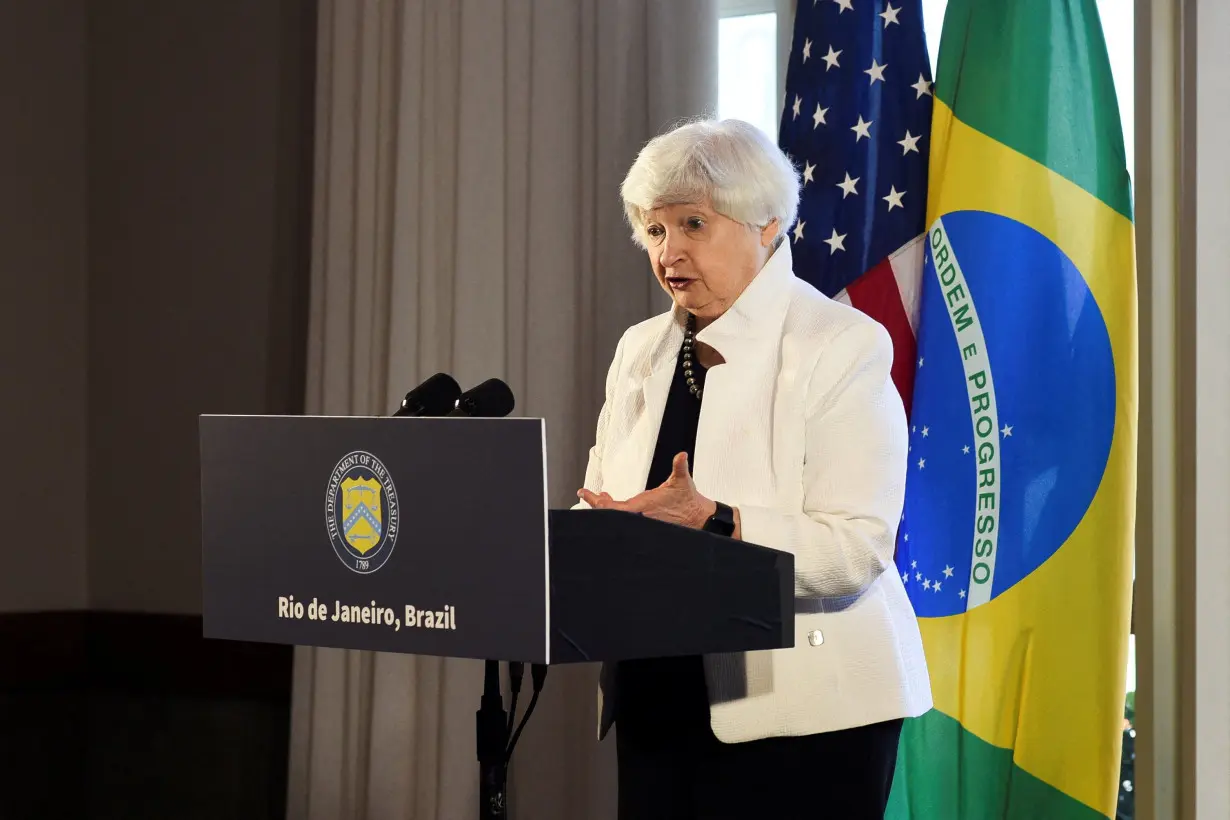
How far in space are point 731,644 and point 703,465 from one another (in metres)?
0.50

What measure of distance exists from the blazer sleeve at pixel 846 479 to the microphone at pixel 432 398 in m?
0.41

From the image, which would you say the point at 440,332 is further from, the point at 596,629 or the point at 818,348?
the point at 596,629

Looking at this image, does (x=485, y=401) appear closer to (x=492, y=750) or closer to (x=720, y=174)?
→ (x=492, y=750)

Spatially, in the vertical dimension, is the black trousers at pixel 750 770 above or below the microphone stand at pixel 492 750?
below

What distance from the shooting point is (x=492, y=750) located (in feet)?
4.55

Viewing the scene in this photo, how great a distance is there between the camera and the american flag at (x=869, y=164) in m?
2.61

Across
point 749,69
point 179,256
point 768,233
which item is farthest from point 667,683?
point 179,256

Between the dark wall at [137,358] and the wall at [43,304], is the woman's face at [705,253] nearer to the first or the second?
the dark wall at [137,358]

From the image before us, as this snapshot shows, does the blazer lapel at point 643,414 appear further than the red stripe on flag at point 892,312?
No

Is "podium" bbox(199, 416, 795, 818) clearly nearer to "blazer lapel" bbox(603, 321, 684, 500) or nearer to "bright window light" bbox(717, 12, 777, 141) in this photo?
"blazer lapel" bbox(603, 321, 684, 500)

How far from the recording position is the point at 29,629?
137 inches

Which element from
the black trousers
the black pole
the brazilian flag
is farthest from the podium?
the brazilian flag

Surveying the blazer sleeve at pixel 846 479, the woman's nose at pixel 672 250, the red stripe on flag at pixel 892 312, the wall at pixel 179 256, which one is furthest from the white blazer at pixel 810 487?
the wall at pixel 179 256

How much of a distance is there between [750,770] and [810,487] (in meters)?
0.42
